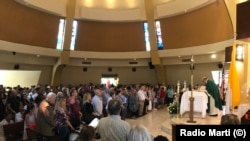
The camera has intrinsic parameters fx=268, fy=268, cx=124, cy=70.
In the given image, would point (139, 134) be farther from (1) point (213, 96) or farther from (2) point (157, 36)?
(2) point (157, 36)

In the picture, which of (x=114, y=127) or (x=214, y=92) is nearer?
(x=114, y=127)

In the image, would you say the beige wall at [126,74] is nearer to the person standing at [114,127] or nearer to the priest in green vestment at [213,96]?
the priest in green vestment at [213,96]

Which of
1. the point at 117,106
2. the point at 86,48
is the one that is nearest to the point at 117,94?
the point at 117,106

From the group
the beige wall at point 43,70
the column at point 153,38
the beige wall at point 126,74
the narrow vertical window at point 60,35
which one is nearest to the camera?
the beige wall at point 43,70

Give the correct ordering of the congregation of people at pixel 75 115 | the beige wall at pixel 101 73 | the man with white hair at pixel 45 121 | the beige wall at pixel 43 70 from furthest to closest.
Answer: the beige wall at pixel 101 73 → the beige wall at pixel 43 70 → the man with white hair at pixel 45 121 → the congregation of people at pixel 75 115

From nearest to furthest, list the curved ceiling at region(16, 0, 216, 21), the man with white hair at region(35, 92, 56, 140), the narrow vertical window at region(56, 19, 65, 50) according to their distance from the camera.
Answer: the man with white hair at region(35, 92, 56, 140), the curved ceiling at region(16, 0, 216, 21), the narrow vertical window at region(56, 19, 65, 50)

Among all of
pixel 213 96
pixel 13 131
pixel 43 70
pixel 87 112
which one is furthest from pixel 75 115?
pixel 43 70

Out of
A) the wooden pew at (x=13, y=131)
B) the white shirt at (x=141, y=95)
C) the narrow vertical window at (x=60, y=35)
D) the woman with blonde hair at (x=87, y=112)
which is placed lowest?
the wooden pew at (x=13, y=131)

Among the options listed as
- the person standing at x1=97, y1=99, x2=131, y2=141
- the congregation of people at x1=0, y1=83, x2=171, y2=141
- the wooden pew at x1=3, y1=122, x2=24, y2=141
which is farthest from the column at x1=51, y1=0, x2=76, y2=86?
the person standing at x1=97, y1=99, x2=131, y2=141

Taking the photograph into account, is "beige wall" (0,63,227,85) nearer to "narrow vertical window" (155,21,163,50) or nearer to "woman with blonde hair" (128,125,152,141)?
"narrow vertical window" (155,21,163,50)

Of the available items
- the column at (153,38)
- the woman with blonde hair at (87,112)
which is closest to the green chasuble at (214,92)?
the woman with blonde hair at (87,112)

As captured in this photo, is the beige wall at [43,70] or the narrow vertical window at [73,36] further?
the narrow vertical window at [73,36]

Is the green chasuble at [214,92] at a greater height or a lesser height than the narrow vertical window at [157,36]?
lesser

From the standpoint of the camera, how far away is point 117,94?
10.0 meters
